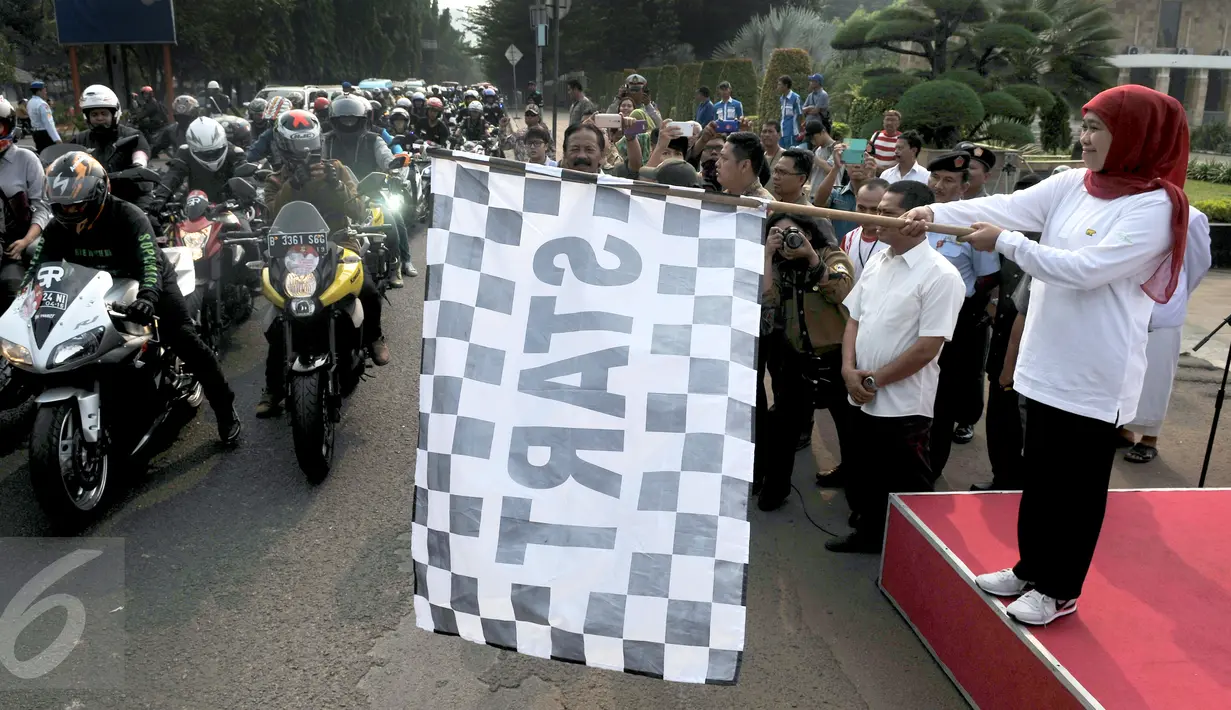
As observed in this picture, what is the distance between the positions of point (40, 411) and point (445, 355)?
285 centimetres

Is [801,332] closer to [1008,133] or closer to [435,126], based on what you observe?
[435,126]

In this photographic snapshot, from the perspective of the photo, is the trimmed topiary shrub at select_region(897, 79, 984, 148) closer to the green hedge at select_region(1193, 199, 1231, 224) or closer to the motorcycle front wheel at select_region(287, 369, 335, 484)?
the green hedge at select_region(1193, 199, 1231, 224)

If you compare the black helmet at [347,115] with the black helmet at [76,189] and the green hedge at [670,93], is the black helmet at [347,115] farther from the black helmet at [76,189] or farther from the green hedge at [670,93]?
the green hedge at [670,93]

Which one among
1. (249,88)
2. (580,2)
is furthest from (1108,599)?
(249,88)

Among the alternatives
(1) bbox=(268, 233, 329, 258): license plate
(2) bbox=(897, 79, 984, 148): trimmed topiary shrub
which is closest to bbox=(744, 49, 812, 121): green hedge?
(2) bbox=(897, 79, 984, 148): trimmed topiary shrub

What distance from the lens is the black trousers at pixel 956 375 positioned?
5324mm

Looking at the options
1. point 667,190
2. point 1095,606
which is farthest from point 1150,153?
point 1095,606

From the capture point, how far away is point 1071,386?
9.98 ft

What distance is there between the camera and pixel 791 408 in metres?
5.00

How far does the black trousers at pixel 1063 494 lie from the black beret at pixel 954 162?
263 cm

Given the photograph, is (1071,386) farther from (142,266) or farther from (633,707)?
(142,266)

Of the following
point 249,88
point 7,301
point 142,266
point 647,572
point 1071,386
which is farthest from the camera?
point 249,88

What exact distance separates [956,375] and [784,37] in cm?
3490

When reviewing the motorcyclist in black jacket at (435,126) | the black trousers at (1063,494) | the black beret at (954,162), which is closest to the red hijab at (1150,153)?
the black trousers at (1063,494)
